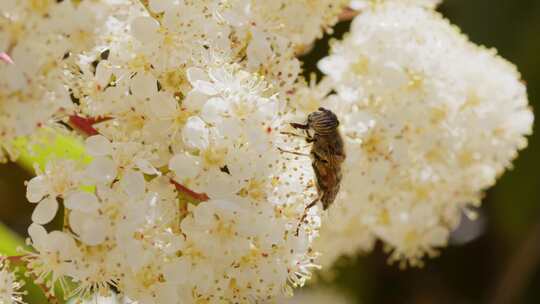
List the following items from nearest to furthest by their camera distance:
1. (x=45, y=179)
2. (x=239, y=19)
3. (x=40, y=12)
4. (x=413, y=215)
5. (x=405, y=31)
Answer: (x=40, y=12), (x=45, y=179), (x=239, y=19), (x=405, y=31), (x=413, y=215)

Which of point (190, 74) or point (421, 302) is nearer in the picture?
point (190, 74)

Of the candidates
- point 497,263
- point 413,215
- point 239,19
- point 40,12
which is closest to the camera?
point 40,12

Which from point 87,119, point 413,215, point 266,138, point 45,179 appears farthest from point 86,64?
point 413,215

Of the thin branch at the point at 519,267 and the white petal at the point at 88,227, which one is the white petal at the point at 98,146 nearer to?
the white petal at the point at 88,227

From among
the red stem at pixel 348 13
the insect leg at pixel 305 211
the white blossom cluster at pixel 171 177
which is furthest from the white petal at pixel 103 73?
the red stem at pixel 348 13

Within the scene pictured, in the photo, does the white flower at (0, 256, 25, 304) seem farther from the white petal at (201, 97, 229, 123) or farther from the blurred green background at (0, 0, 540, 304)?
the blurred green background at (0, 0, 540, 304)

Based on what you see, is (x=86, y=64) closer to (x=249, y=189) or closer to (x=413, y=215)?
(x=249, y=189)
